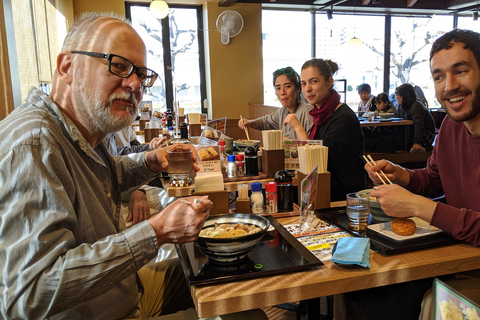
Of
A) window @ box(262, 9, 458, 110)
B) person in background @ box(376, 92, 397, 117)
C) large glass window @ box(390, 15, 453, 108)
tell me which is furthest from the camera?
large glass window @ box(390, 15, 453, 108)

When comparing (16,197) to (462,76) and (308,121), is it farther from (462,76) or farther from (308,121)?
(308,121)

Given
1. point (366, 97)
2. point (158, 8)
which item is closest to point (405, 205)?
point (158, 8)

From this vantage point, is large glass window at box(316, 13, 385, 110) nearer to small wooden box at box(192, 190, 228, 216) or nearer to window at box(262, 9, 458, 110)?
window at box(262, 9, 458, 110)

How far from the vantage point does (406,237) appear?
4.18 ft

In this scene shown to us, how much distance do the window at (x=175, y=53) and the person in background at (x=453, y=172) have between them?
672 centimetres

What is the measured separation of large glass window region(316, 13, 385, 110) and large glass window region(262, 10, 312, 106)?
1.10 ft

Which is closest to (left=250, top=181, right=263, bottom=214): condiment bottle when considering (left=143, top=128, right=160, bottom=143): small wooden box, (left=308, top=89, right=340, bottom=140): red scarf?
(left=308, top=89, right=340, bottom=140): red scarf

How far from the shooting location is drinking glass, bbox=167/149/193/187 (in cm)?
177

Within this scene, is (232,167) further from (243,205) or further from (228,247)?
(228,247)

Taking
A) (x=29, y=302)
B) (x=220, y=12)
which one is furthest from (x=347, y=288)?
(x=220, y=12)

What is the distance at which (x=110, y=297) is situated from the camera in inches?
45.2

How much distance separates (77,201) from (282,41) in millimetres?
8214

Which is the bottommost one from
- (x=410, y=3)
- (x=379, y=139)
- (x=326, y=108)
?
(x=379, y=139)

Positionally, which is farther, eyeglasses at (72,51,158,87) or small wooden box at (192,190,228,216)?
small wooden box at (192,190,228,216)
